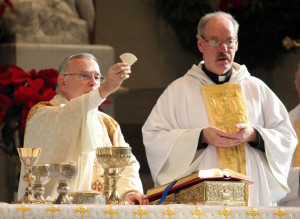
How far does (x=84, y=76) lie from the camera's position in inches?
208

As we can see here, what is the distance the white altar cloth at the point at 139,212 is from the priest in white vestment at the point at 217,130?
1541mm

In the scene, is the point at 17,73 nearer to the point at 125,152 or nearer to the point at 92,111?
the point at 92,111

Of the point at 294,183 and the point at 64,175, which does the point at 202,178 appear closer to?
the point at 64,175

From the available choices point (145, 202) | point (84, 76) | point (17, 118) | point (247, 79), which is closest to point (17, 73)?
point (17, 118)

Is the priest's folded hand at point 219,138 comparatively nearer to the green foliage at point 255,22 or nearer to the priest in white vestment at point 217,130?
the priest in white vestment at point 217,130

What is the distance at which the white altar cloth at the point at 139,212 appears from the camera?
11.5ft

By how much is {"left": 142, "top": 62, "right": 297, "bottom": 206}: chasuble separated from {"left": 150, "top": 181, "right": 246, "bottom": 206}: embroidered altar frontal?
117 cm

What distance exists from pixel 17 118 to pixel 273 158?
204cm

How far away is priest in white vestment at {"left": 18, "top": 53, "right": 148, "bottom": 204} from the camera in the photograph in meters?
4.86

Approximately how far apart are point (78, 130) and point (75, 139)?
68mm

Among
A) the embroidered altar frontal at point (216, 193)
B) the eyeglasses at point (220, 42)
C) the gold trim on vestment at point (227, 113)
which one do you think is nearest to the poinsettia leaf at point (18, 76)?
the gold trim on vestment at point (227, 113)

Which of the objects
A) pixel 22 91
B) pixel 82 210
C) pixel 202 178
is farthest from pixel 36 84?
pixel 82 210

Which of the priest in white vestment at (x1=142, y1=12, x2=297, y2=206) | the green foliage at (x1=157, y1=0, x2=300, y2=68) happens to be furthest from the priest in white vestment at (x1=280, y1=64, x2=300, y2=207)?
the green foliage at (x1=157, y1=0, x2=300, y2=68)

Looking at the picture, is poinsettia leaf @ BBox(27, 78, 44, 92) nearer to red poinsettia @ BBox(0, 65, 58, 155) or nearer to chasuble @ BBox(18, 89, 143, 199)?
red poinsettia @ BBox(0, 65, 58, 155)
